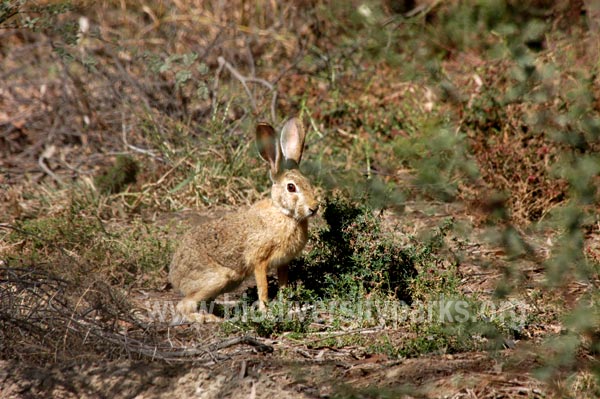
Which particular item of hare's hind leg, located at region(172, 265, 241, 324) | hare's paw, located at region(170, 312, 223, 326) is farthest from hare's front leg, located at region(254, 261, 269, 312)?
hare's paw, located at region(170, 312, 223, 326)

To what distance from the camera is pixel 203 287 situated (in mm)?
5742

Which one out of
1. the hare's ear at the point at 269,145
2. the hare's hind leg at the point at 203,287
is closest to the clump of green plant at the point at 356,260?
the hare's ear at the point at 269,145

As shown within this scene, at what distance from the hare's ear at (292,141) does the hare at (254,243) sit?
85 millimetres

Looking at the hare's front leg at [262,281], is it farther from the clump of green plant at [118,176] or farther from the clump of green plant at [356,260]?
the clump of green plant at [118,176]

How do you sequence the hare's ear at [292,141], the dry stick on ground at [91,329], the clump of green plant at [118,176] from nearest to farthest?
1. the dry stick on ground at [91,329]
2. the hare's ear at [292,141]
3. the clump of green plant at [118,176]

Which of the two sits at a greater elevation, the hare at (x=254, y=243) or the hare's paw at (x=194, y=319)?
the hare at (x=254, y=243)

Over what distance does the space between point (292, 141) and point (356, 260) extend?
3.43 feet

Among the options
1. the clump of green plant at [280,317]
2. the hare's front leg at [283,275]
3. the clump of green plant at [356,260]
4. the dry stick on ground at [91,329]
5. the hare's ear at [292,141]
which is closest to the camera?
the dry stick on ground at [91,329]

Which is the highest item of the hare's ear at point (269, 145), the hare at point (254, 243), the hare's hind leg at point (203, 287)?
the hare's ear at point (269, 145)

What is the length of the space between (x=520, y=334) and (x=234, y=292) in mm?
2361

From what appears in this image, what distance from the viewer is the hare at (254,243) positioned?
18.5ft

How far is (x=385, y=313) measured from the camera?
538cm

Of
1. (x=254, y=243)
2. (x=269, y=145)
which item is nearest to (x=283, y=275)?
(x=254, y=243)

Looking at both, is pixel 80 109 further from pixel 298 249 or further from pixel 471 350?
pixel 471 350
